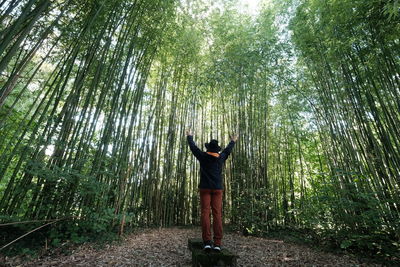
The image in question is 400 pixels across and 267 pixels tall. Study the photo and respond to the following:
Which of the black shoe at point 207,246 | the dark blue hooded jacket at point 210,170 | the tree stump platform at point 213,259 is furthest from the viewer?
the dark blue hooded jacket at point 210,170

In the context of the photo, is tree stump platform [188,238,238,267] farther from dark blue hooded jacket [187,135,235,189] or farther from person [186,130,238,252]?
dark blue hooded jacket [187,135,235,189]

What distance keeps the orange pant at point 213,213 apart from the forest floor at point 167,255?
367mm

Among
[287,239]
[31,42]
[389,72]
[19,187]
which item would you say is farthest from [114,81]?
[287,239]

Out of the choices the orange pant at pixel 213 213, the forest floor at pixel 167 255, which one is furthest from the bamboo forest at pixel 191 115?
the orange pant at pixel 213 213

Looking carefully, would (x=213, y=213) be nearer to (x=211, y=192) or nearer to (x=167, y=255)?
(x=211, y=192)

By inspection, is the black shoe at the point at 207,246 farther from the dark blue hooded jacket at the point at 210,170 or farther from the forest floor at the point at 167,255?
the dark blue hooded jacket at the point at 210,170

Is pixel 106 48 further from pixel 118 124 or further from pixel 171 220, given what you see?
pixel 171 220

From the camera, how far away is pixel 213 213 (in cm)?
216

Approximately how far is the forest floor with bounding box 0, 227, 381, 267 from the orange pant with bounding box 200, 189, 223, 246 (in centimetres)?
37

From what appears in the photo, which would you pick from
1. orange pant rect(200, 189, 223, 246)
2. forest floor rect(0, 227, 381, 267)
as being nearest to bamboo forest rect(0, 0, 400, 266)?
forest floor rect(0, 227, 381, 267)

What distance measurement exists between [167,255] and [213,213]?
2.69ft

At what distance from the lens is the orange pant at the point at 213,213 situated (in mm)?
2072

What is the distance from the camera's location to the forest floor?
6.77 ft

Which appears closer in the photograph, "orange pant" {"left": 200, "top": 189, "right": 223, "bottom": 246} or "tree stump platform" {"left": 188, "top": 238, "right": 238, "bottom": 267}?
"tree stump platform" {"left": 188, "top": 238, "right": 238, "bottom": 267}
